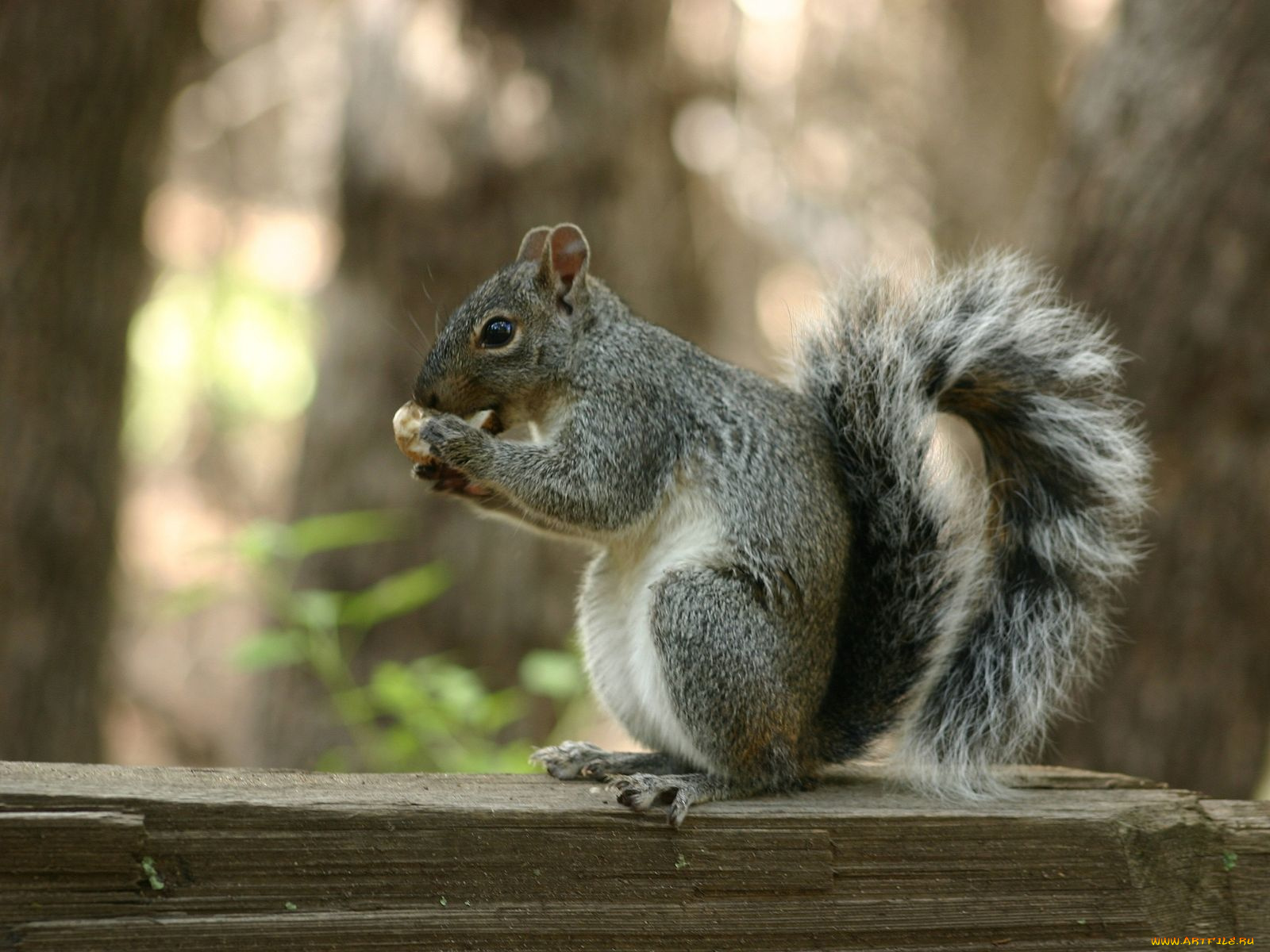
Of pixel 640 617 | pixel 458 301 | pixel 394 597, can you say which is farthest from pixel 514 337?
pixel 458 301

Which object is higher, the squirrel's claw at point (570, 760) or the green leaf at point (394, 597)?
the green leaf at point (394, 597)

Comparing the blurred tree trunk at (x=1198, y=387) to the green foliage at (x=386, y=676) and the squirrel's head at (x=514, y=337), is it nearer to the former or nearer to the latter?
the green foliage at (x=386, y=676)

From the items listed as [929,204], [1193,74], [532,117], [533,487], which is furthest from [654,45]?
[929,204]

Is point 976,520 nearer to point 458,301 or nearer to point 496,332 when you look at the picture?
point 496,332

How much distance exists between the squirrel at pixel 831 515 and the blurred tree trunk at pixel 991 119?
14.9 feet

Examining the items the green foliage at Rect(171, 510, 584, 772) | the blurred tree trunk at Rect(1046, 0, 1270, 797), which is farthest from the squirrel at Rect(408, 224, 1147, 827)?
the blurred tree trunk at Rect(1046, 0, 1270, 797)

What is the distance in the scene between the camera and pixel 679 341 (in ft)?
7.40

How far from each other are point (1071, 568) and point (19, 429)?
7.59 ft

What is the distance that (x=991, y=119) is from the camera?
6.70 m

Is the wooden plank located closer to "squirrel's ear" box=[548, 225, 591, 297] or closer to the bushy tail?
the bushy tail

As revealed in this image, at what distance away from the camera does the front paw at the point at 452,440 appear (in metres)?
2.00

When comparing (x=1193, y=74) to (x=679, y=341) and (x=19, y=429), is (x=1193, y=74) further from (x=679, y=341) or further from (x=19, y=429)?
(x=19, y=429)

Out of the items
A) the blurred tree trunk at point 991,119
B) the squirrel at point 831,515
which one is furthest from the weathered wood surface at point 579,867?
the blurred tree trunk at point 991,119

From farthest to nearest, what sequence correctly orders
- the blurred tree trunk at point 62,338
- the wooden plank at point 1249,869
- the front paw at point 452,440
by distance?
1. the blurred tree trunk at point 62,338
2. the front paw at point 452,440
3. the wooden plank at point 1249,869
